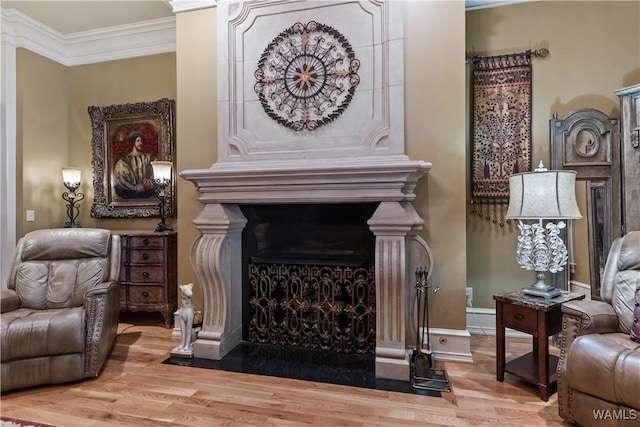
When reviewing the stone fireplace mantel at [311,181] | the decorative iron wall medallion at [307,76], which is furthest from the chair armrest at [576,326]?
the decorative iron wall medallion at [307,76]

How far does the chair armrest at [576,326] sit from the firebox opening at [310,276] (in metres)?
1.23

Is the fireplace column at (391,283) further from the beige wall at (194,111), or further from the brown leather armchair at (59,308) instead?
the brown leather armchair at (59,308)

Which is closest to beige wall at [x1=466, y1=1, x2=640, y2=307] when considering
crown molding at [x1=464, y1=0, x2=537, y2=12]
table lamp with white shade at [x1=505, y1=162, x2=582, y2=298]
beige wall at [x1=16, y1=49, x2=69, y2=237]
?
crown molding at [x1=464, y1=0, x2=537, y2=12]

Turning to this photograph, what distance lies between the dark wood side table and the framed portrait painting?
3.28m

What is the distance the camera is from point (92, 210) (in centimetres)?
402

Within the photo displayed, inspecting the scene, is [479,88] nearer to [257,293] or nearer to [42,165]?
[257,293]

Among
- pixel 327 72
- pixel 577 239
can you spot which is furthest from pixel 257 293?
pixel 577 239

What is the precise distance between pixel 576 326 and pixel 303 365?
5.73 ft

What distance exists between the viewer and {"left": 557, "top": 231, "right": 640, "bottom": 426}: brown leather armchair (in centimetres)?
161

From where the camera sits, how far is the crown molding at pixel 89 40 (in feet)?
12.0

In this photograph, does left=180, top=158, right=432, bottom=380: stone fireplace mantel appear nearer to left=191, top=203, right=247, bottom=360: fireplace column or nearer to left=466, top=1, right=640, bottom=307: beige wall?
left=191, top=203, right=247, bottom=360: fireplace column

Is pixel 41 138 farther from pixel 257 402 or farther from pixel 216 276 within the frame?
pixel 257 402

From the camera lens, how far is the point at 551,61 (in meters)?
2.95

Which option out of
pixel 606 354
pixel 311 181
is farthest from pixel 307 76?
pixel 606 354
